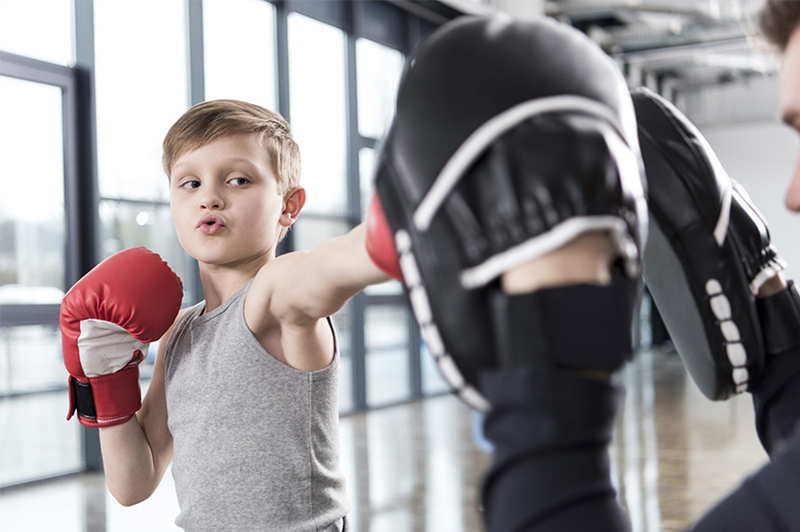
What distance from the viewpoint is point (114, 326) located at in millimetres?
1146

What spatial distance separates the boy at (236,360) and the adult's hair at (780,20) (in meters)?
0.56

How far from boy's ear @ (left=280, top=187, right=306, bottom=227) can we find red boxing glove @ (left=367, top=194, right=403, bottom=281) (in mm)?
654

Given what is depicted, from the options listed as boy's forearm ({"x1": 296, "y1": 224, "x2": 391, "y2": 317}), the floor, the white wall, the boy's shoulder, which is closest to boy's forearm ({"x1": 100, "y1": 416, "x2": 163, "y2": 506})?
the boy's shoulder

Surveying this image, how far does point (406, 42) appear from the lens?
282 inches

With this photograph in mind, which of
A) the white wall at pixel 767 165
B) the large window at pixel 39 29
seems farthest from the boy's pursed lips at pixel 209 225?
the white wall at pixel 767 165

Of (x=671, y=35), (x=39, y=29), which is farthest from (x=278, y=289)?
(x=671, y=35)

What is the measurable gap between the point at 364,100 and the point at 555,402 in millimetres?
6493

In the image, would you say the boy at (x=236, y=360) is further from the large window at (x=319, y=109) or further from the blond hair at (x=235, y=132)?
the large window at (x=319, y=109)

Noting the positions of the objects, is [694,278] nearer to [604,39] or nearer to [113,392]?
[113,392]

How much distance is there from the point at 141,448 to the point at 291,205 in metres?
0.45

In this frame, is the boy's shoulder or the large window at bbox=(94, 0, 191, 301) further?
the large window at bbox=(94, 0, 191, 301)

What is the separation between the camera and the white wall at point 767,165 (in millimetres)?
11367

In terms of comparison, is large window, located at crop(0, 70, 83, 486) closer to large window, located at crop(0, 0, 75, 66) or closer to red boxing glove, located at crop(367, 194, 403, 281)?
large window, located at crop(0, 0, 75, 66)

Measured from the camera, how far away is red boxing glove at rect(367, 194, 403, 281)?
0.49 metres
